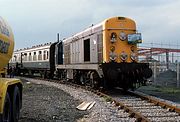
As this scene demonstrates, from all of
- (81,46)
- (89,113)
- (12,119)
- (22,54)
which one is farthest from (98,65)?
(22,54)

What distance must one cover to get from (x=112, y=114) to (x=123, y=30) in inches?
303

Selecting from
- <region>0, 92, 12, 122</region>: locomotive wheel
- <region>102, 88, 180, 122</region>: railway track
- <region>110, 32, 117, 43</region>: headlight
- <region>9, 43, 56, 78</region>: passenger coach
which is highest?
<region>110, 32, 117, 43</region>: headlight

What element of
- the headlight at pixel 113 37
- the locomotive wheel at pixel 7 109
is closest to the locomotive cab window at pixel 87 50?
the headlight at pixel 113 37

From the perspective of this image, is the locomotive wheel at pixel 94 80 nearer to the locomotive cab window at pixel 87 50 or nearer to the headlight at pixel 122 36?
the locomotive cab window at pixel 87 50

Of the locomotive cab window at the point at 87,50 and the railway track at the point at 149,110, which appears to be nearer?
the railway track at the point at 149,110

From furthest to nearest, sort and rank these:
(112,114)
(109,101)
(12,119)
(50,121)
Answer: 1. (109,101)
2. (112,114)
3. (50,121)
4. (12,119)

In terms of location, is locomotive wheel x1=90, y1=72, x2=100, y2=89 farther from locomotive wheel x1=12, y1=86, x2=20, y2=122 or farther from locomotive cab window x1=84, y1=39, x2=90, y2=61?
locomotive wheel x1=12, y1=86, x2=20, y2=122

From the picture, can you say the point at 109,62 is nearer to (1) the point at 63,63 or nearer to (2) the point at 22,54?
(1) the point at 63,63

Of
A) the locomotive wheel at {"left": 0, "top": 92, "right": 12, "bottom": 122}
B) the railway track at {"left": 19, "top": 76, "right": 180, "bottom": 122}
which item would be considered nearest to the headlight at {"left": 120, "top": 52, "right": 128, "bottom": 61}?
the railway track at {"left": 19, "top": 76, "right": 180, "bottom": 122}

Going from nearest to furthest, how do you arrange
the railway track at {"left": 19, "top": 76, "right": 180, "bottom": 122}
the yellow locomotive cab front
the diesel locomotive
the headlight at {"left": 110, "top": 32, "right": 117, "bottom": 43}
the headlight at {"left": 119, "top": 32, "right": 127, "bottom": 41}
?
1. the yellow locomotive cab front
2. the railway track at {"left": 19, "top": 76, "right": 180, "bottom": 122}
3. the diesel locomotive
4. the headlight at {"left": 110, "top": 32, "right": 117, "bottom": 43}
5. the headlight at {"left": 119, "top": 32, "right": 127, "bottom": 41}

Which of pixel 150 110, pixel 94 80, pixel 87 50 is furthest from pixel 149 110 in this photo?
pixel 87 50

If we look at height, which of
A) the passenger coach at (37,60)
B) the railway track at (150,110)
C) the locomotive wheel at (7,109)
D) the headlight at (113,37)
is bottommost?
the railway track at (150,110)

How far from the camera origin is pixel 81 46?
2270 centimetres

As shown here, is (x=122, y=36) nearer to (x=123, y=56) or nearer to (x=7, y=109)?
(x=123, y=56)
